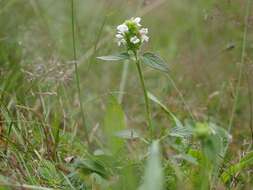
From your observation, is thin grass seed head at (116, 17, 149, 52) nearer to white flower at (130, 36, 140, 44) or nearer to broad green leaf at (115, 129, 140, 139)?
white flower at (130, 36, 140, 44)

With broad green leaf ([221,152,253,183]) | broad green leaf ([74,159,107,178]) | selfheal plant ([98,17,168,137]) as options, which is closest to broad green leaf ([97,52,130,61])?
selfheal plant ([98,17,168,137])

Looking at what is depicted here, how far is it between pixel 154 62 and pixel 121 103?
2.32 feet

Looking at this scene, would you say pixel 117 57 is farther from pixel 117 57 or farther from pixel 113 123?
pixel 113 123

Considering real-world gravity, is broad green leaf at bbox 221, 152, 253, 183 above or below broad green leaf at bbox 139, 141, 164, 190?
below

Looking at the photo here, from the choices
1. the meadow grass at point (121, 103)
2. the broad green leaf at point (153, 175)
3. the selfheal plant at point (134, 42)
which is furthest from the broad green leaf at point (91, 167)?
the broad green leaf at point (153, 175)

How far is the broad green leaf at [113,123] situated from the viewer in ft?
5.20

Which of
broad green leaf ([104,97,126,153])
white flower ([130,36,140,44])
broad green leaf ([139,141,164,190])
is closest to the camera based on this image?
broad green leaf ([139,141,164,190])

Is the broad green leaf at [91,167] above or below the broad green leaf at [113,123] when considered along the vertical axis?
below

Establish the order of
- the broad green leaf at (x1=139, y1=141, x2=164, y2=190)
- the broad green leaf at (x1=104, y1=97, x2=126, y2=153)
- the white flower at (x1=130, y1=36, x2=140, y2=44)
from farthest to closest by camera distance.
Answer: the broad green leaf at (x1=104, y1=97, x2=126, y2=153) < the white flower at (x1=130, y1=36, x2=140, y2=44) < the broad green leaf at (x1=139, y1=141, x2=164, y2=190)

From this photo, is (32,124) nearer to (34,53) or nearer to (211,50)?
(34,53)

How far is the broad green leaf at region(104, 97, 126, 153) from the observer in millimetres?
1585

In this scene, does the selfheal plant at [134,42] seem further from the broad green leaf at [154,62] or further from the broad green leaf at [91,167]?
the broad green leaf at [91,167]

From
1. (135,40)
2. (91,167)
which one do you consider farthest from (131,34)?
(91,167)

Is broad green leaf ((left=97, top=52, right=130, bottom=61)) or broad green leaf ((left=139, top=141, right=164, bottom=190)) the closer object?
broad green leaf ((left=139, top=141, right=164, bottom=190))
